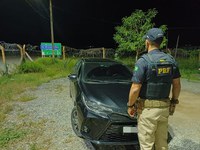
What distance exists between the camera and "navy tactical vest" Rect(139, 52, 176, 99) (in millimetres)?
2865

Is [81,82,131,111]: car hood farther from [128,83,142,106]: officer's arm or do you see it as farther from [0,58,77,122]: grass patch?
[0,58,77,122]: grass patch

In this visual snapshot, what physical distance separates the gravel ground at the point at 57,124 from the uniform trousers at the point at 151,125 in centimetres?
122

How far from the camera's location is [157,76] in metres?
2.88

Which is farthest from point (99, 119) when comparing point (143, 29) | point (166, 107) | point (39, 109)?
point (143, 29)

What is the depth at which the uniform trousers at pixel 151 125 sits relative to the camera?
2.95 m

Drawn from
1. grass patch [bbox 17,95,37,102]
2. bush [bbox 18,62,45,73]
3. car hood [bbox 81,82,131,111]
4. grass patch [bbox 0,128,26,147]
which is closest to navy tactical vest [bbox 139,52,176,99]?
car hood [bbox 81,82,131,111]

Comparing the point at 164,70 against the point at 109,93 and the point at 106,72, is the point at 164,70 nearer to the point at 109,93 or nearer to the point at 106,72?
the point at 109,93

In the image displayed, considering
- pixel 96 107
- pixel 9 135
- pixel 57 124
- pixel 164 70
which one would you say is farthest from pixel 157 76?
pixel 9 135

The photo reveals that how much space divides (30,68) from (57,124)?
8882 mm

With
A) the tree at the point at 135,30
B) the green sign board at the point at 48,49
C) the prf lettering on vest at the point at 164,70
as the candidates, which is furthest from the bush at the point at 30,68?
the prf lettering on vest at the point at 164,70

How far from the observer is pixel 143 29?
614 inches

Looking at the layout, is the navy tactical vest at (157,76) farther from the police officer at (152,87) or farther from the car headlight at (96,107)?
the car headlight at (96,107)

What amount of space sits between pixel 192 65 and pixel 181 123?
11.3 metres

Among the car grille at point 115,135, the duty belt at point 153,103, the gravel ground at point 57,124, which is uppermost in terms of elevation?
the duty belt at point 153,103
